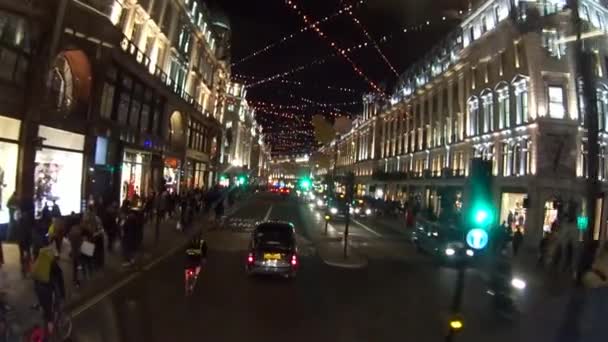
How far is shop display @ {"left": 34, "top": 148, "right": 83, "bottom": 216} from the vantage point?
800 inches

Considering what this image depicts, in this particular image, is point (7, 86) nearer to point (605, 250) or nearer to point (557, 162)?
point (605, 250)

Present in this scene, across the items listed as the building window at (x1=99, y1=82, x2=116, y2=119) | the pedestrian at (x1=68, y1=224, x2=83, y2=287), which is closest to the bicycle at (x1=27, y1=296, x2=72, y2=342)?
the pedestrian at (x1=68, y1=224, x2=83, y2=287)

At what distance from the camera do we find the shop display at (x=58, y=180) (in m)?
20.3

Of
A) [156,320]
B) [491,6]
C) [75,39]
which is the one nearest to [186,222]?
[75,39]

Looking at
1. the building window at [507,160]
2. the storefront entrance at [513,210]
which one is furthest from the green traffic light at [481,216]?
the building window at [507,160]

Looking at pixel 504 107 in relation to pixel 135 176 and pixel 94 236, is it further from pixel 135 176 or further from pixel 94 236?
pixel 94 236

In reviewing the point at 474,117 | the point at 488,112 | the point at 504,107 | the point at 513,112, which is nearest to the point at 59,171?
the point at 513,112

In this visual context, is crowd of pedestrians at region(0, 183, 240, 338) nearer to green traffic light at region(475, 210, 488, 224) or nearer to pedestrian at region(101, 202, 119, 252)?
pedestrian at region(101, 202, 119, 252)

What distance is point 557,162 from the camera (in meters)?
32.8

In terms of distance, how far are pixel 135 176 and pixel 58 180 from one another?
11.1m

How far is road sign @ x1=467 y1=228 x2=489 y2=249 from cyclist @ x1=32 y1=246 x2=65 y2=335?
21.0 feet

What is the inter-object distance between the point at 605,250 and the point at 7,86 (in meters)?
17.6

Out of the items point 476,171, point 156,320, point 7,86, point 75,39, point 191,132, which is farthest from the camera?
point 191,132

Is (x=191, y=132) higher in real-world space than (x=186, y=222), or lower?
higher
